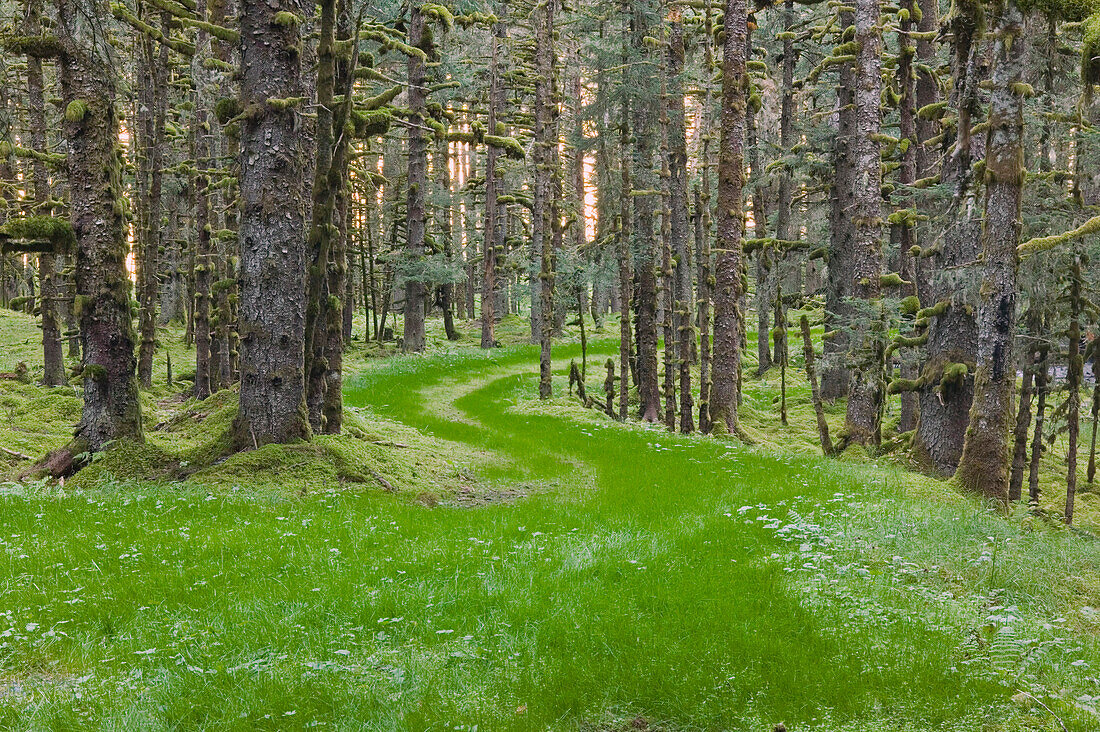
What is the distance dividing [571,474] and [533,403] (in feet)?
27.8

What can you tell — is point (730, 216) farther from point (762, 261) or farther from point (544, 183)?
point (762, 261)

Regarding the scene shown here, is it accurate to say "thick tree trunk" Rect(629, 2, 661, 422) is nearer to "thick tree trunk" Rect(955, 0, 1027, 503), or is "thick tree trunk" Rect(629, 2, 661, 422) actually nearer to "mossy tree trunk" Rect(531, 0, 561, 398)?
"mossy tree trunk" Rect(531, 0, 561, 398)

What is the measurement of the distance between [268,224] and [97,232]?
100 inches

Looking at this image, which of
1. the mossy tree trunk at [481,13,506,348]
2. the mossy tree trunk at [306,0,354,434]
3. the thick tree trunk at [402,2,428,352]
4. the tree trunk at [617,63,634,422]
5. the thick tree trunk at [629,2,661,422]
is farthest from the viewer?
the mossy tree trunk at [481,13,506,348]

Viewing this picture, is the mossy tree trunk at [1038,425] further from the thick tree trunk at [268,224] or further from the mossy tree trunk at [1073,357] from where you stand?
the thick tree trunk at [268,224]

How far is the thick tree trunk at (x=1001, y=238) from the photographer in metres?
9.73

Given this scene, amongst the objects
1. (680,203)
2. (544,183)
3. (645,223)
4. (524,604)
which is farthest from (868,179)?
(680,203)

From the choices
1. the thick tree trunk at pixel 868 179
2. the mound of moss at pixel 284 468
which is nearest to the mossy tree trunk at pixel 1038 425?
the thick tree trunk at pixel 868 179

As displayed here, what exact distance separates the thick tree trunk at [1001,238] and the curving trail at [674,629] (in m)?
2.31

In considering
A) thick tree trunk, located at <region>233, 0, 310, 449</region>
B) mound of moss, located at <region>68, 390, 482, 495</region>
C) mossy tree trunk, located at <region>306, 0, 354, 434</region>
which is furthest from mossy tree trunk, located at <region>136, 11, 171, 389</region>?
thick tree trunk, located at <region>233, 0, 310, 449</region>

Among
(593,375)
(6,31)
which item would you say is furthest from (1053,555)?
(593,375)

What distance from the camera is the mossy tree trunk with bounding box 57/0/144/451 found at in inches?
417

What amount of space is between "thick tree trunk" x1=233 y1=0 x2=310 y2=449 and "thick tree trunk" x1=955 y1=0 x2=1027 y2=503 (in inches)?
380

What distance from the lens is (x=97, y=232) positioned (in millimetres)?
10734
